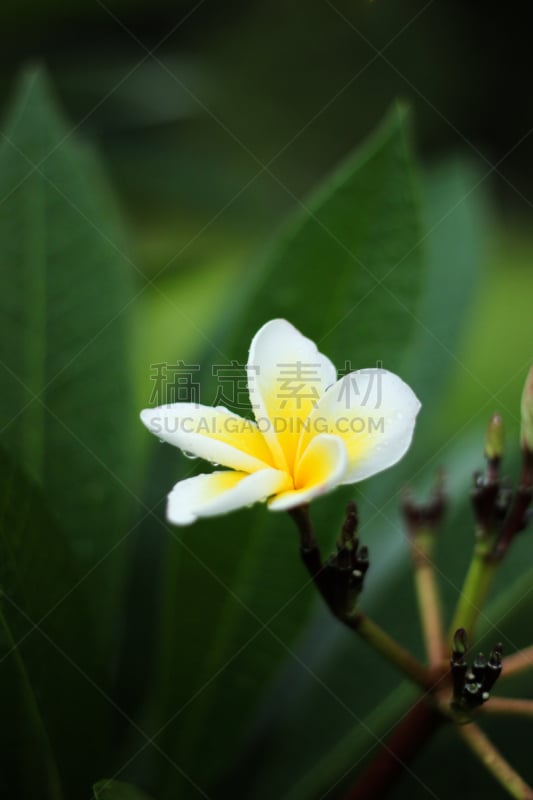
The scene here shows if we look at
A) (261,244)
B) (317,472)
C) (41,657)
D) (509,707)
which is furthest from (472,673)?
(261,244)

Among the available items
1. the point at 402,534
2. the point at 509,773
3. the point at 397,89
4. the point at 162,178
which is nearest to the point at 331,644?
the point at 402,534

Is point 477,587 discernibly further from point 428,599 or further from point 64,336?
point 64,336

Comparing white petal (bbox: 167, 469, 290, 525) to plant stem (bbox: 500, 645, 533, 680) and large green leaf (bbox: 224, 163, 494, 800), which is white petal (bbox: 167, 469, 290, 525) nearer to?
plant stem (bbox: 500, 645, 533, 680)

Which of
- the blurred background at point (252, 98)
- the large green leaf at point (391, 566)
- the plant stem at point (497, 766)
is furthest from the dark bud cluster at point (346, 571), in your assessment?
the blurred background at point (252, 98)

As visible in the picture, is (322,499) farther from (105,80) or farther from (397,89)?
(397,89)

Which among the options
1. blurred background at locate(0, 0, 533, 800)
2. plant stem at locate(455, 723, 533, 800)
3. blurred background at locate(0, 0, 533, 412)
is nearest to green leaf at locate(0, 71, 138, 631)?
blurred background at locate(0, 0, 533, 800)

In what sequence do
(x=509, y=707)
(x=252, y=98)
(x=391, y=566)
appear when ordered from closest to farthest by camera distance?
(x=509, y=707), (x=391, y=566), (x=252, y=98)

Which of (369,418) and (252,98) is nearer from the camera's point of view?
(369,418)
